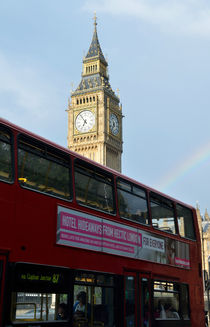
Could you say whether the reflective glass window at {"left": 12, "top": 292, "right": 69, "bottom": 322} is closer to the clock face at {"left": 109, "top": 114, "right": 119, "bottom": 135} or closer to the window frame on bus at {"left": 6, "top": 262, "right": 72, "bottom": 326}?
the window frame on bus at {"left": 6, "top": 262, "right": 72, "bottom": 326}

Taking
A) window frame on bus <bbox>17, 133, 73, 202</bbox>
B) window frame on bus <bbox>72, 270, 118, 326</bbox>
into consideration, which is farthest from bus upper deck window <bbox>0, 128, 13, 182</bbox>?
window frame on bus <bbox>72, 270, 118, 326</bbox>

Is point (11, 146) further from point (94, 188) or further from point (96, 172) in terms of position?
point (96, 172)

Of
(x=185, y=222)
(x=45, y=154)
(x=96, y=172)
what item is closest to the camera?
(x=45, y=154)

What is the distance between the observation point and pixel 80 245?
7156 millimetres

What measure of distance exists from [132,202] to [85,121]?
58369 mm

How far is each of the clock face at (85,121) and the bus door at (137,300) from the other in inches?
2285

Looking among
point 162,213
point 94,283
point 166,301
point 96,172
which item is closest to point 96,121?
point 162,213

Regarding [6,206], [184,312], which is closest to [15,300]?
[6,206]

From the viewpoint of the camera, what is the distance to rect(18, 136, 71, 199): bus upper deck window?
6379 millimetres

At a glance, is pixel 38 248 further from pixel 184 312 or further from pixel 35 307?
pixel 184 312

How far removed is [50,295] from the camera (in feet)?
20.8

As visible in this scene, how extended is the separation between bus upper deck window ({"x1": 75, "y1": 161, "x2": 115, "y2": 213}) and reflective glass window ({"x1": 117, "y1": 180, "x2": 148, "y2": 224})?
290mm

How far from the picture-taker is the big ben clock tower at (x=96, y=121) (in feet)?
214

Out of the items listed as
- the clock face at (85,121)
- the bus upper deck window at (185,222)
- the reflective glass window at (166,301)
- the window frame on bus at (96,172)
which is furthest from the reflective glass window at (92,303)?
the clock face at (85,121)
